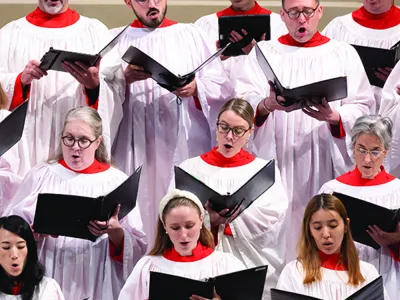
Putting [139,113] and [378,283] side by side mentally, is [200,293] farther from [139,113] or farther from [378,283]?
[139,113]

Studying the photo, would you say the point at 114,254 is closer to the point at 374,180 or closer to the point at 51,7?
the point at 374,180

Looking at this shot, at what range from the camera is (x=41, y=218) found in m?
5.74

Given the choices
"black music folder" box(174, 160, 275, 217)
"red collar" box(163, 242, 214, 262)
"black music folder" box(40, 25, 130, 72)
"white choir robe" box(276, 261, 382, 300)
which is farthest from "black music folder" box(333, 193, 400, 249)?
"black music folder" box(40, 25, 130, 72)

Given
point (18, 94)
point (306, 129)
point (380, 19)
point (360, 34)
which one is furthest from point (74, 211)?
point (380, 19)

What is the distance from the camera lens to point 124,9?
8625mm

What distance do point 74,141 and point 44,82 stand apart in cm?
84

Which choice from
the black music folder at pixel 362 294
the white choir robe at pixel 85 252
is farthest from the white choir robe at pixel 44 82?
the black music folder at pixel 362 294

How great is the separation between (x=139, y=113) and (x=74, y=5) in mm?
1925

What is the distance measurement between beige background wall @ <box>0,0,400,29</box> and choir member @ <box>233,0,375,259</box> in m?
1.81

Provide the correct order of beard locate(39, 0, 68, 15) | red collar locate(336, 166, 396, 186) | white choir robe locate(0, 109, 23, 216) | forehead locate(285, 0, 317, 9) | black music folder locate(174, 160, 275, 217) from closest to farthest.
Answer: black music folder locate(174, 160, 275, 217) → red collar locate(336, 166, 396, 186) → white choir robe locate(0, 109, 23, 216) → forehead locate(285, 0, 317, 9) → beard locate(39, 0, 68, 15)

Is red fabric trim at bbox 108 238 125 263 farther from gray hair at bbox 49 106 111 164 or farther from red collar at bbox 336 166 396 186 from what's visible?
red collar at bbox 336 166 396 186

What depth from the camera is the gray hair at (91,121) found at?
6.22 m

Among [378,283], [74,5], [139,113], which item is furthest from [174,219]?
[74,5]

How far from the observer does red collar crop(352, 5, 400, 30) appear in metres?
7.28
